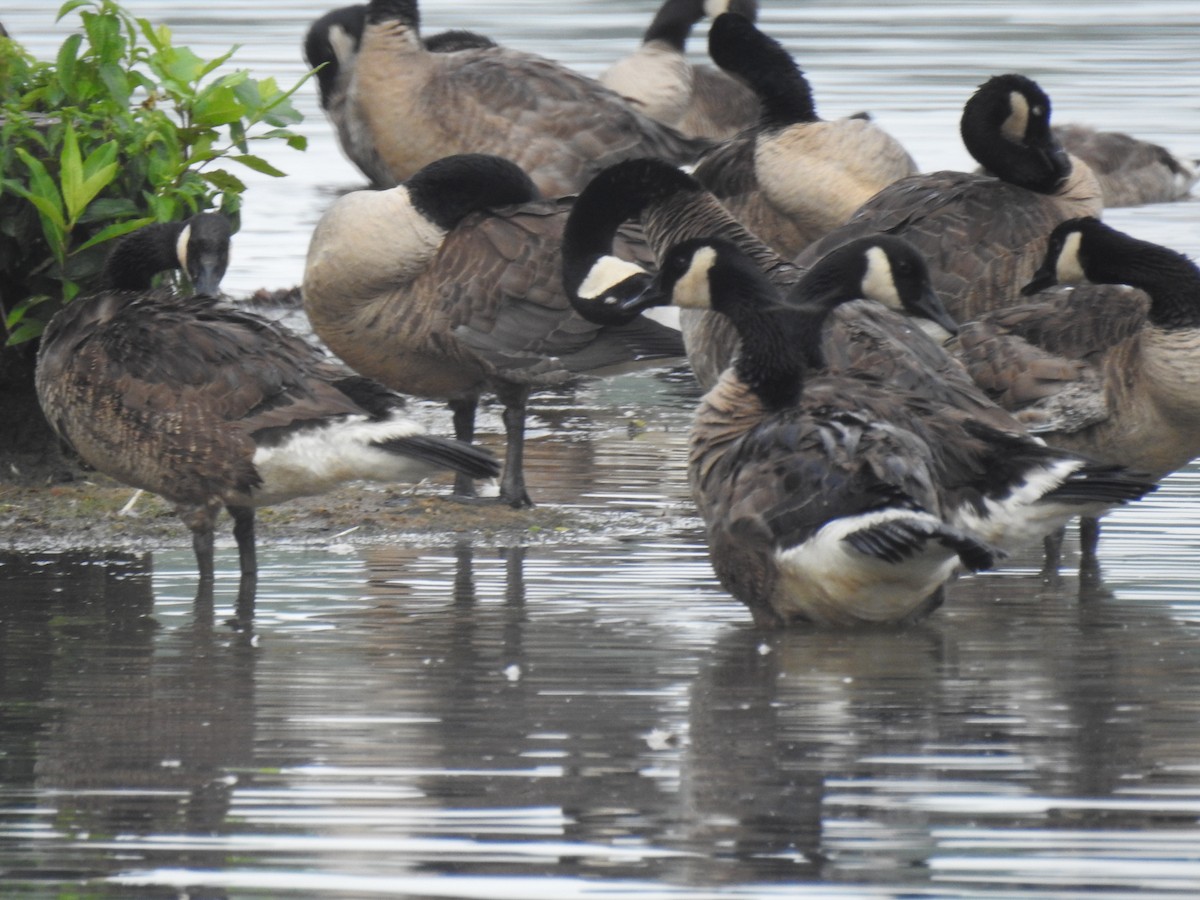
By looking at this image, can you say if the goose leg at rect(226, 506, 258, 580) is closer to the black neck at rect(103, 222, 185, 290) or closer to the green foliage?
the black neck at rect(103, 222, 185, 290)

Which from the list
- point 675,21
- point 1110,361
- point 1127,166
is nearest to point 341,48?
point 675,21

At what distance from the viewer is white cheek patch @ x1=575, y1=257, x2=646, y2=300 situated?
9.01 m

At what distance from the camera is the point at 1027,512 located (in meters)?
7.09

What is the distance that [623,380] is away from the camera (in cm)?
1201

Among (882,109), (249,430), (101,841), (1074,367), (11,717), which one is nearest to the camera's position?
(101,841)

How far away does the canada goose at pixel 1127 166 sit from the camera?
15922 mm

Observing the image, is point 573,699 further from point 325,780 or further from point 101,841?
point 101,841

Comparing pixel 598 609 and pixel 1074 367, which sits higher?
pixel 1074 367

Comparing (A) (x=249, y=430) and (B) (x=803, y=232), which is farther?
(B) (x=803, y=232)

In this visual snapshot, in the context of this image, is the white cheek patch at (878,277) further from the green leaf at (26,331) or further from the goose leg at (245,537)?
the green leaf at (26,331)

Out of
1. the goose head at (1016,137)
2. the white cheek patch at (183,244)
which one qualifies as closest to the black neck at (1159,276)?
the goose head at (1016,137)

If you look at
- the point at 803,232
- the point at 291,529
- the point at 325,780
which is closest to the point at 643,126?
the point at 803,232

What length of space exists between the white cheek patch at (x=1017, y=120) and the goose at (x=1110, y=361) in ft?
6.31

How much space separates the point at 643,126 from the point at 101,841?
9.13m
